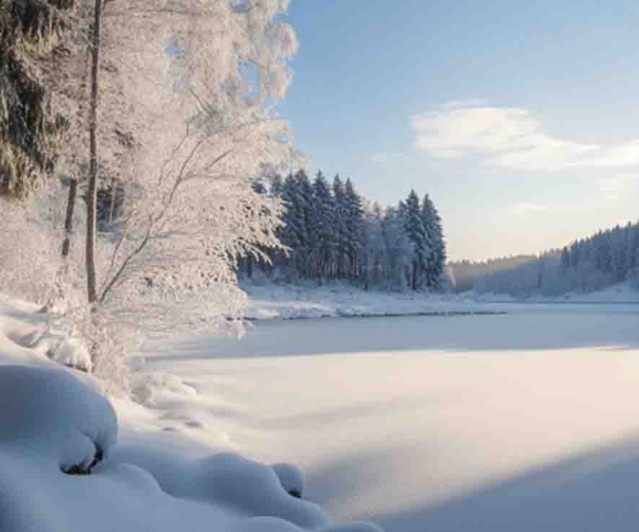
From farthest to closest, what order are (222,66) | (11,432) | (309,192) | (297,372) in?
(309,192) < (297,372) < (222,66) < (11,432)

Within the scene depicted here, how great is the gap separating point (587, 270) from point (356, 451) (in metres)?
124

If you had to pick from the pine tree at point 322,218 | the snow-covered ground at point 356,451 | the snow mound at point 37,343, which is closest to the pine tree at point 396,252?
the pine tree at point 322,218

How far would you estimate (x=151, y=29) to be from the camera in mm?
6629

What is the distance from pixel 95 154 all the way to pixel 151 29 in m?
1.88

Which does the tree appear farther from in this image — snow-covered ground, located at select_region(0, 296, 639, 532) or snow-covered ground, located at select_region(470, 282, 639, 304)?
snow-covered ground, located at select_region(470, 282, 639, 304)

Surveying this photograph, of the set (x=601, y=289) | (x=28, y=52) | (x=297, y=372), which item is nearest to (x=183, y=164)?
(x=28, y=52)

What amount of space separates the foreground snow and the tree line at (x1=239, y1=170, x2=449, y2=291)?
152ft

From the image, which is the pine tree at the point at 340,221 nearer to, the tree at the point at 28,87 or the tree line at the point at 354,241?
the tree line at the point at 354,241

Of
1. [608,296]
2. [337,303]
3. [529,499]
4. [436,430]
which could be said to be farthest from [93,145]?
[608,296]

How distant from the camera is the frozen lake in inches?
173

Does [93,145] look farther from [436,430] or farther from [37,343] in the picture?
[436,430]

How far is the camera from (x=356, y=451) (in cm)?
584

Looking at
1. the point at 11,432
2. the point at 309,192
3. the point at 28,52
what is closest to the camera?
the point at 11,432

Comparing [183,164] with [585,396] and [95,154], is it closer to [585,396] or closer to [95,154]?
[95,154]
